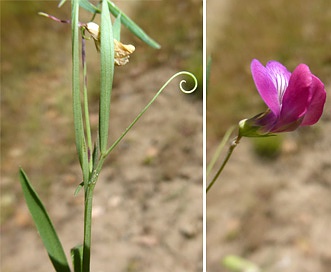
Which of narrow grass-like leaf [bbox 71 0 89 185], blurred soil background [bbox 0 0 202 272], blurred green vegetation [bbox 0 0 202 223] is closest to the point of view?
narrow grass-like leaf [bbox 71 0 89 185]

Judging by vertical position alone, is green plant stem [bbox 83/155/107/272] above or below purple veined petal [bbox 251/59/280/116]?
below

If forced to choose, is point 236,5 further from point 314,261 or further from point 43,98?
point 314,261

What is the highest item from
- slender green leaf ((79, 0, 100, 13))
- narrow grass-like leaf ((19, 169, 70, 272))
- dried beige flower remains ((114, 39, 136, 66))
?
slender green leaf ((79, 0, 100, 13))

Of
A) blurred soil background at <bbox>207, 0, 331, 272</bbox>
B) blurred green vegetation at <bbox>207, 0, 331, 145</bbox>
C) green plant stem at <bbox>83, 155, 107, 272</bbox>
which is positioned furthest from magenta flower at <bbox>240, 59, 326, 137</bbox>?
blurred green vegetation at <bbox>207, 0, 331, 145</bbox>

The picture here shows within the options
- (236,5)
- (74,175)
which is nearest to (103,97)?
(74,175)

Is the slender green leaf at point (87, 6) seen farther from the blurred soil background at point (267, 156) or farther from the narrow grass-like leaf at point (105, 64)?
the blurred soil background at point (267, 156)

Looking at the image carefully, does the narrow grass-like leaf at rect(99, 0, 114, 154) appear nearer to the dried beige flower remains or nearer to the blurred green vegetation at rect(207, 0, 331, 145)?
the dried beige flower remains
